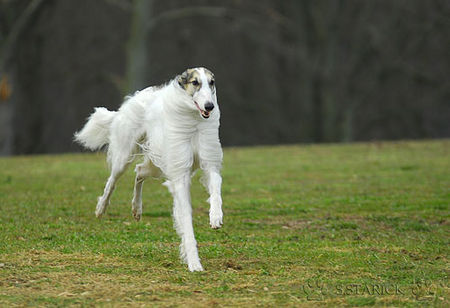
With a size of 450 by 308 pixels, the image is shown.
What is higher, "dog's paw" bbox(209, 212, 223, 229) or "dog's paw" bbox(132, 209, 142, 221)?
"dog's paw" bbox(209, 212, 223, 229)

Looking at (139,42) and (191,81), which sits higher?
(139,42)

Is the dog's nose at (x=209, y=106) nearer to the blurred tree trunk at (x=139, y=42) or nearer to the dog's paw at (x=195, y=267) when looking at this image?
the dog's paw at (x=195, y=267)

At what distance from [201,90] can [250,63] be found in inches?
1153

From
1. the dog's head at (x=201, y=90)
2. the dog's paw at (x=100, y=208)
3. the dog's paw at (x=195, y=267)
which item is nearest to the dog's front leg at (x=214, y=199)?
the dog's paw at (x=195, y=267)

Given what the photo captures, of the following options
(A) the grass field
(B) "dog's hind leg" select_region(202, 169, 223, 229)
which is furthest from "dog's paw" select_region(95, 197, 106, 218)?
(B) "dog's hind leg" select_region(202, 169, 223, 229)

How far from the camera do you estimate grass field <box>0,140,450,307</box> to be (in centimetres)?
594

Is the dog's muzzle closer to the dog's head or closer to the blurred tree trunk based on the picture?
the dog's head

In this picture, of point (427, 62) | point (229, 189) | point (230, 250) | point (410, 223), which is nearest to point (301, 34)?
point (427, 62)

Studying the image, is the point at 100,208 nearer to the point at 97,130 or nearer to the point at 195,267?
the point at 97,130

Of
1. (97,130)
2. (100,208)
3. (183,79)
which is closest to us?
(183,79)

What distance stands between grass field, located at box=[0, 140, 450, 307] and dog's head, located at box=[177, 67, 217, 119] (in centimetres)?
131

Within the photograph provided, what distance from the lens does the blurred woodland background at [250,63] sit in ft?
84.3

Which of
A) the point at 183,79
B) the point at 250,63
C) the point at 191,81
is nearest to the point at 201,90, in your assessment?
the point at 191,81

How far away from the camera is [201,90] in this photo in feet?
22.0
